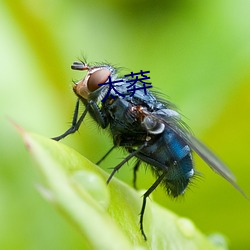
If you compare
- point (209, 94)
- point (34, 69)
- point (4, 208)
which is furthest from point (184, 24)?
point (4, 208)

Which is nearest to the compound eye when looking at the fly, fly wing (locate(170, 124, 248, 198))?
the fly

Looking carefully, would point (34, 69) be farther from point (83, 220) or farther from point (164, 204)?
point (83, 220)

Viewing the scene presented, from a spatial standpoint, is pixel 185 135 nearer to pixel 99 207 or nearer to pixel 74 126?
pixel 74 126

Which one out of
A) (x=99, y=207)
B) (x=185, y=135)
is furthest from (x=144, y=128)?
(x=99, y=207)

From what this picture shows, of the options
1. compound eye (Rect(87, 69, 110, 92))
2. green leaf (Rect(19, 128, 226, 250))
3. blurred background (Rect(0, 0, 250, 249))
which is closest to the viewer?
green leaf (Rect(19, 128, 226, 250))

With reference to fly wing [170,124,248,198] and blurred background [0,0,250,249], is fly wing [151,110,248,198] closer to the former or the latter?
fly wing [170,124,248,198]
